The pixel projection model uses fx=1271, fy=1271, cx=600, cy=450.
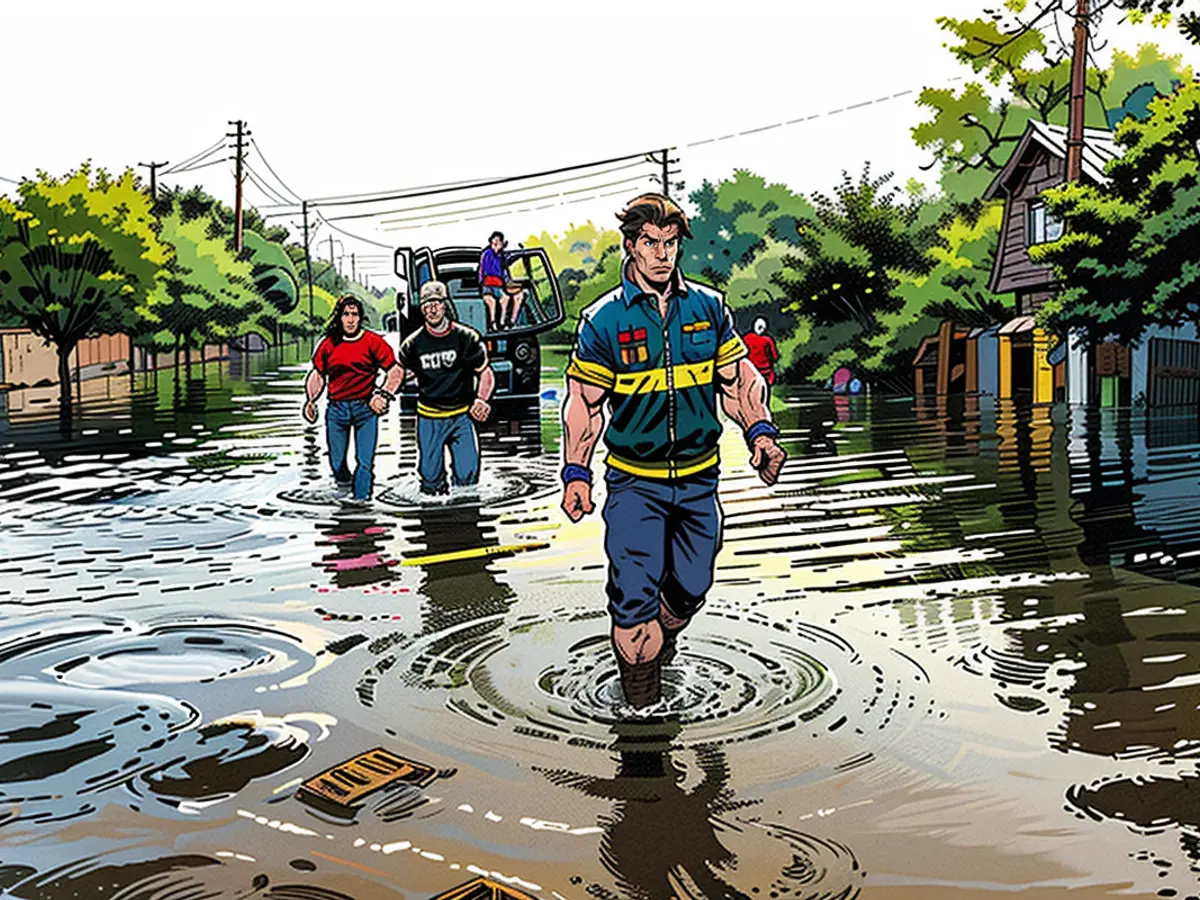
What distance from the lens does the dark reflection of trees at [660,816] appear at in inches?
145

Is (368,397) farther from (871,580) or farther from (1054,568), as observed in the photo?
Result: (1054,568)

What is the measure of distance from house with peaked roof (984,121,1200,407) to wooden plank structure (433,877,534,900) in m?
19.4

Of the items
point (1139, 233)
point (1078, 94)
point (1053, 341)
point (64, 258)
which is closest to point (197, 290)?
point (64, 258)

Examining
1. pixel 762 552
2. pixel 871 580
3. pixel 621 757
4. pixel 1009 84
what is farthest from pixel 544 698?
pixel 1009 84

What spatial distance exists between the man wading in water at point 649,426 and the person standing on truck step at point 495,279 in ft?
55.5

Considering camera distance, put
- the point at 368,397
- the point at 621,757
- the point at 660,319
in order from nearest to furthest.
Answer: the point at 621,757 → the point at 660,319 → the point at 368,397

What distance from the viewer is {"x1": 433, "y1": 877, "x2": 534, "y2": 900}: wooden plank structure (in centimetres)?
357

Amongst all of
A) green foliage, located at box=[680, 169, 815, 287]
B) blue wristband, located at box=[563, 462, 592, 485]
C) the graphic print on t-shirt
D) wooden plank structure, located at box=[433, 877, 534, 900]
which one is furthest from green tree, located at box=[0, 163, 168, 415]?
green foliage, located at box=[680, 169, 815, 287]

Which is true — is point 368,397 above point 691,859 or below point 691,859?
above

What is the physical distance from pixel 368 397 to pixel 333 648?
5662 millimetres

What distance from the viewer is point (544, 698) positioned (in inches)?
213

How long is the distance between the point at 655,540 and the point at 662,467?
0.30 meters

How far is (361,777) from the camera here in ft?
14.7

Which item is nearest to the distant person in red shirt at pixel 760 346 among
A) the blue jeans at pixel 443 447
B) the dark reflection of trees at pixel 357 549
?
the blue jeans at pixel 443 447
